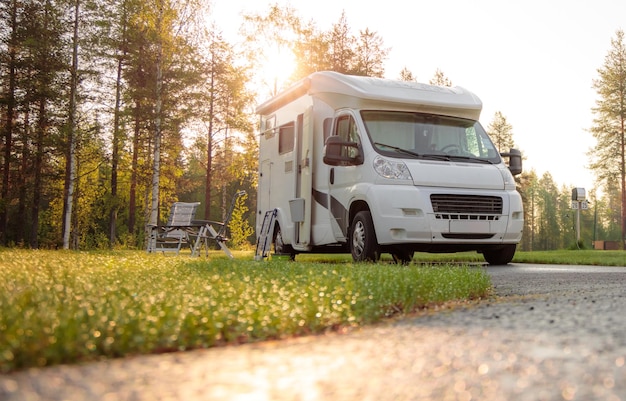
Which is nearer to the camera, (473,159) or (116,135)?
(473,159)

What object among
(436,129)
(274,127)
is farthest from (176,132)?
(436,129)

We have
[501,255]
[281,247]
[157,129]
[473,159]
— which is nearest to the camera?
[473,159]

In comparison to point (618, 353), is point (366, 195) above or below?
above

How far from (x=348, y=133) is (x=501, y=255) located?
10.8ft

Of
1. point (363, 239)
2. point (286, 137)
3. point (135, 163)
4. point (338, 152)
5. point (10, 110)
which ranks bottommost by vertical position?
point (363, 239)

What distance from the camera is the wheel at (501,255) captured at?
1097 cm

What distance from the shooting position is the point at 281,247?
1239 centimetres

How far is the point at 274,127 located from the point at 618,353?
34.4 ft

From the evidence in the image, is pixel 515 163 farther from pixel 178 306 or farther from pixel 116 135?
pixel 116 135

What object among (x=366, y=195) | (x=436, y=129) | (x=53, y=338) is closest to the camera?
(x=53, y=338)

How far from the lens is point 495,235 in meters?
9.80

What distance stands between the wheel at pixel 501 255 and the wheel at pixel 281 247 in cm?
334

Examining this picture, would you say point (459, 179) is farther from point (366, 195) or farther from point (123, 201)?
point (123, 201)

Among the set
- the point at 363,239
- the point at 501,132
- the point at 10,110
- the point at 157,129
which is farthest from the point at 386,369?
the point at 501,132
